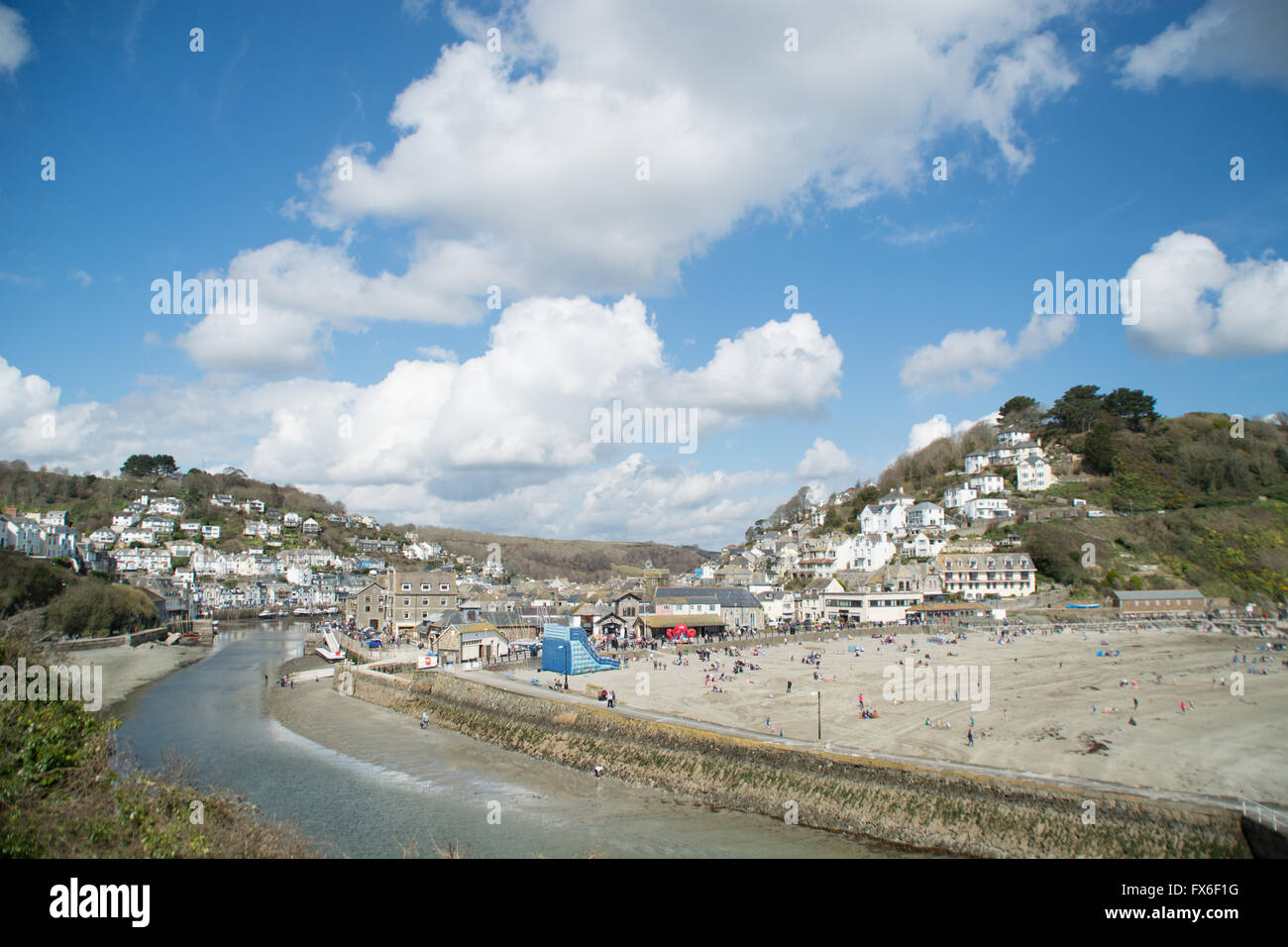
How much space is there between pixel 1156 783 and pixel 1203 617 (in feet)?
181

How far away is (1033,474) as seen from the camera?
92688 millimetres

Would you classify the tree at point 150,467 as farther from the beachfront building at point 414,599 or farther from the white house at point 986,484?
the white house at point 986,484

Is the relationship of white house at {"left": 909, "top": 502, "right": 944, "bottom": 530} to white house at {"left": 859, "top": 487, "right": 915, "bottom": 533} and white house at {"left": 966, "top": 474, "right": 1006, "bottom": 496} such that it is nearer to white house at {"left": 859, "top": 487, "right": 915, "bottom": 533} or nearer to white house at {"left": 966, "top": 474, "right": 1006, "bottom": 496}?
white house at {"left": 859, "top": 487, "right": 915, "bottom": 533}

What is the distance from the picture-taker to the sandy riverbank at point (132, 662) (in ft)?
141

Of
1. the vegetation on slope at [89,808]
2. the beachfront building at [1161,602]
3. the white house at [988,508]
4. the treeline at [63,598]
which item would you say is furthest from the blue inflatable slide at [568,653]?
the white house at [988,508]

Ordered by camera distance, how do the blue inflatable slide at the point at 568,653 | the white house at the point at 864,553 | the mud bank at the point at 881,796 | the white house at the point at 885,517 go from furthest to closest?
the white house at the point at 885,517, the white house at the point at 864,553, the blue inflatable slide at the point at 568,653, the mud bank at the point at 881,796

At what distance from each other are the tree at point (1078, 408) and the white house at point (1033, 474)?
43.5 feet

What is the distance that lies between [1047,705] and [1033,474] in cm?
7503

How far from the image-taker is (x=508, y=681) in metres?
38.7

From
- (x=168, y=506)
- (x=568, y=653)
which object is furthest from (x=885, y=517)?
(x=168, y=506)

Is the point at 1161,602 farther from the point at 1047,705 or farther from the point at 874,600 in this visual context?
the point at 1047,705
